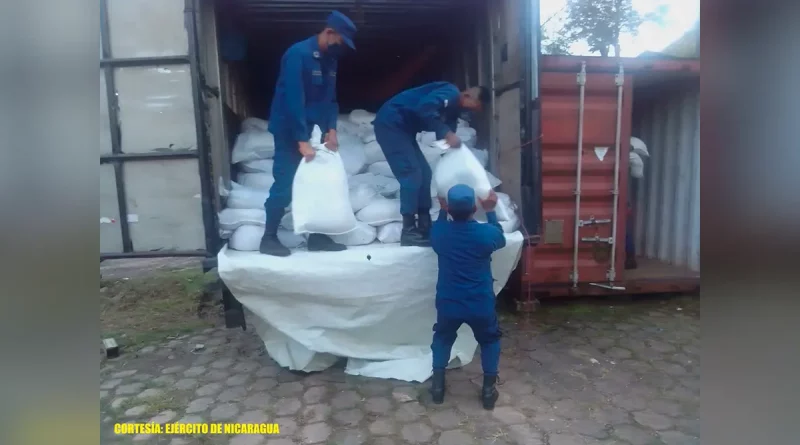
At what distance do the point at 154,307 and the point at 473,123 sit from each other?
3293 millimetres

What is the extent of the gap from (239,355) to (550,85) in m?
3.12

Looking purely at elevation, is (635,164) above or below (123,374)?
above

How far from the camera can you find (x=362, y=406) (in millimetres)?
2666

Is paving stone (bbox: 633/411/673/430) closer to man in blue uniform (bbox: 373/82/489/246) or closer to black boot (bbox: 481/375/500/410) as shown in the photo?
black boot (bbox: 481/375/500/410)

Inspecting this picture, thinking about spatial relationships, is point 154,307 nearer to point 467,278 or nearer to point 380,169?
point 380,169

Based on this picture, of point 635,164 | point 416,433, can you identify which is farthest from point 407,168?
point 635,164

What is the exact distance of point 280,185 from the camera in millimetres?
2850

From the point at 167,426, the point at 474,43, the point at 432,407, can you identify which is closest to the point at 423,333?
the point at 432,407

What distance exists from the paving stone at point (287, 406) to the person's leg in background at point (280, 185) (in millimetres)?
870

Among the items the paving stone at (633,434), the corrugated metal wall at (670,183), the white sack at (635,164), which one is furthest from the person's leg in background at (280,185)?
the corrugated metal wall at (670,183)

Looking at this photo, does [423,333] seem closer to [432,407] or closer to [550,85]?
[432,407]

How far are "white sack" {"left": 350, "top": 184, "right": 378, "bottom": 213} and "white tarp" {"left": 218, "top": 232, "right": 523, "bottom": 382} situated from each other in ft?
1.03

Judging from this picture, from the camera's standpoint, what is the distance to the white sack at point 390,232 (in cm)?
302

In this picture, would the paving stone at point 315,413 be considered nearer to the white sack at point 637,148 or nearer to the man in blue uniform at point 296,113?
the man in blue uniform at point 296,113
